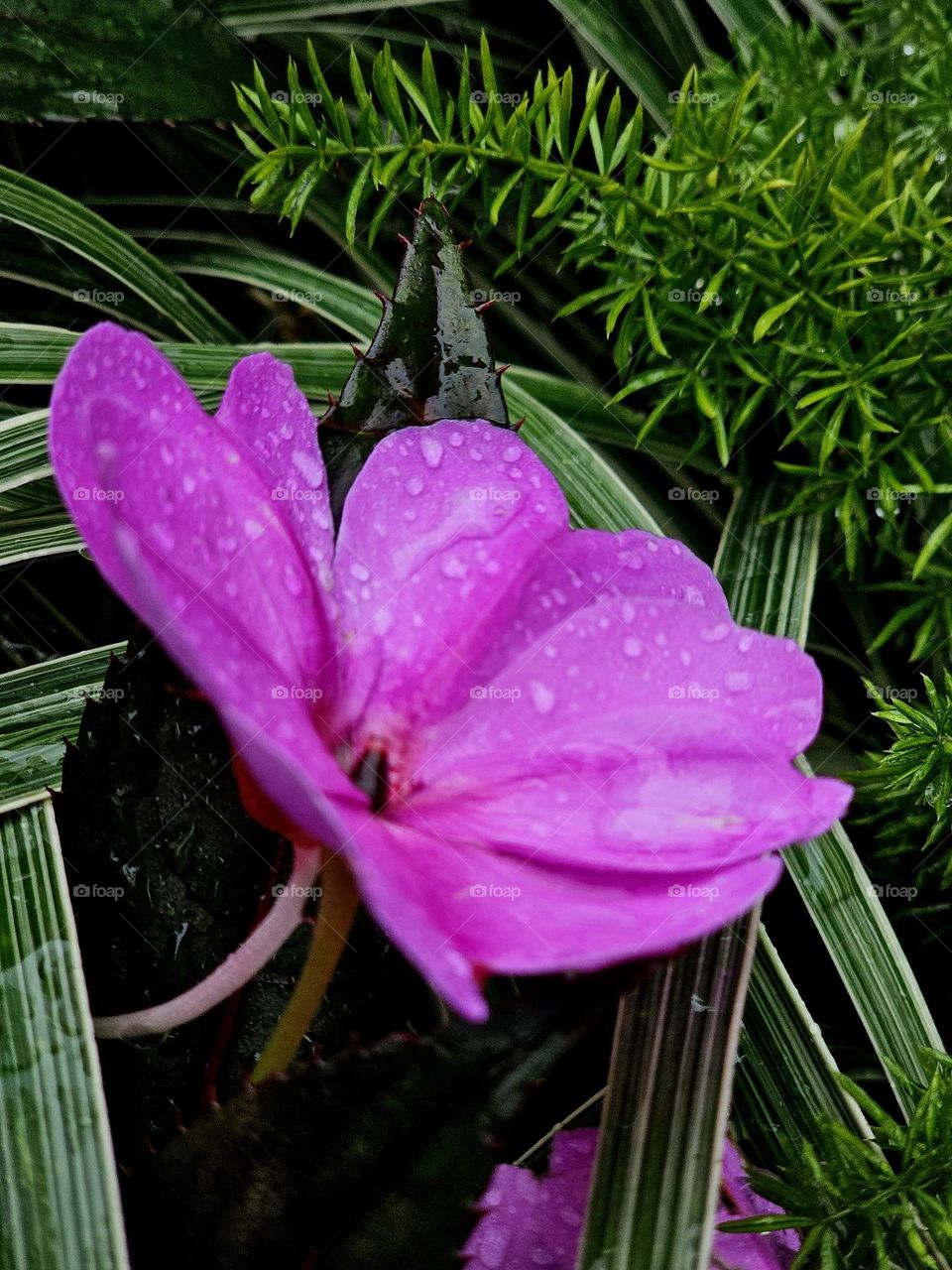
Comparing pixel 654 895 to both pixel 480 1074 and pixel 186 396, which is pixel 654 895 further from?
pixel 186 396

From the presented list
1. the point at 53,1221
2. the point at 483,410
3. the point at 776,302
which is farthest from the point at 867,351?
the point at 53,1221

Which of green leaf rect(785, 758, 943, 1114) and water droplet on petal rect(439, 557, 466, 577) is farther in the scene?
green leaf rect(785, 758, 943, 1114)
